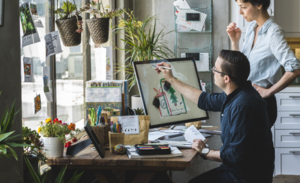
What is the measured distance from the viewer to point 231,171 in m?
1.61

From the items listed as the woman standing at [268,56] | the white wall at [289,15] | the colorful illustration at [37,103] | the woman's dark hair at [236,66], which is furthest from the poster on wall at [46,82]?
the white wall at [289,15]

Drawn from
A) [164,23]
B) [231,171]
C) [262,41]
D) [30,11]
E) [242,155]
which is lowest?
[231,171]

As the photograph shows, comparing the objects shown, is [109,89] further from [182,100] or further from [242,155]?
[242,155]

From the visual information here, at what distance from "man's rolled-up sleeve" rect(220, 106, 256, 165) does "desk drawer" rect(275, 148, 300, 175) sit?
2.19m

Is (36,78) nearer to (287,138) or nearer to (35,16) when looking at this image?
(35,16)

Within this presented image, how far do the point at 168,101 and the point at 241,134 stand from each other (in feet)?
2.48

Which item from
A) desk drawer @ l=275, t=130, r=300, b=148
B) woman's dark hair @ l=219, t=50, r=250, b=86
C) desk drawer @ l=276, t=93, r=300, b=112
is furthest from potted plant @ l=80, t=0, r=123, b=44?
desk drawer @ l=275, t=130, r=300, b=148

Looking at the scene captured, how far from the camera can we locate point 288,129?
3.45m

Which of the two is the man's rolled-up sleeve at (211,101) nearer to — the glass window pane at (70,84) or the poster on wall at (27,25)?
the glass window pane at (70,84)

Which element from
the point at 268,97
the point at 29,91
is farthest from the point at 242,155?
the point at 29,91

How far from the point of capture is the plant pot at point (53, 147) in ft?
5.00

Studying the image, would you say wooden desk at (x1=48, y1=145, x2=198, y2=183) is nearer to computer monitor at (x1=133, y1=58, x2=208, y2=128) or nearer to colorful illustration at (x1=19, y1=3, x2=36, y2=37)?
computer monitor at (x1=133, y1=58, x2=208, y2=128)

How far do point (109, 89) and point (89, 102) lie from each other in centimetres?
16

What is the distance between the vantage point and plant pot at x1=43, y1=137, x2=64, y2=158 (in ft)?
5.00
